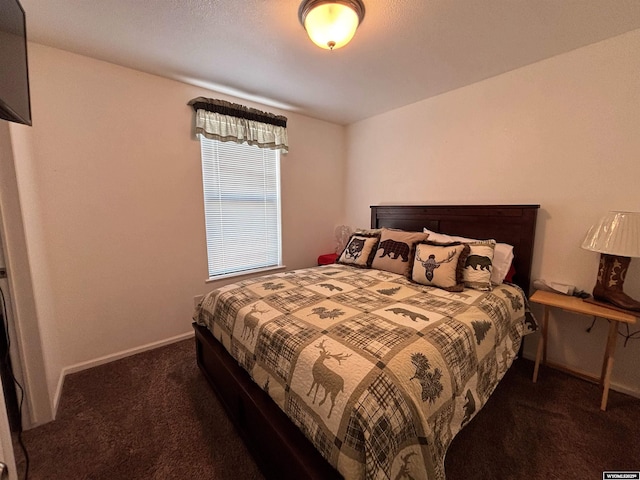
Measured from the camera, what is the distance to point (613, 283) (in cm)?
174

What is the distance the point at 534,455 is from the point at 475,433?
268 millimetres

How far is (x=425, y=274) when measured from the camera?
2.02 meters

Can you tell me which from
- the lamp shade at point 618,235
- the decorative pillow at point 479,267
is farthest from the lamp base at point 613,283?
the decorative pillow at point 479,267

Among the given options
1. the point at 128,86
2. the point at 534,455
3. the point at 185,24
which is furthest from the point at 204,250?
the point at 534,455

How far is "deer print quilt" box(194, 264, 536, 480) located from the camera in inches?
36.5

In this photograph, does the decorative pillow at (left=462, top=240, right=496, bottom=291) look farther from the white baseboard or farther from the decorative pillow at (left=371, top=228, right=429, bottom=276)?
the white baseboard

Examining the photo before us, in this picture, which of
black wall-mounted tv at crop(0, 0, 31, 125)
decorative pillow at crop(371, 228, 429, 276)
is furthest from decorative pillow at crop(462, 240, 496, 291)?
black wall-mounted tv at crop(0, 0, 31, 125)

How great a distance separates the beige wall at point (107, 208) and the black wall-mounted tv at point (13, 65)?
1.65ft

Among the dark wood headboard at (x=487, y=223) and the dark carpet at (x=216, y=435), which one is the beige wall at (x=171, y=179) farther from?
the dark carpet at (x=216, y=435)

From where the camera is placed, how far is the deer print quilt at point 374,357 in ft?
3.04

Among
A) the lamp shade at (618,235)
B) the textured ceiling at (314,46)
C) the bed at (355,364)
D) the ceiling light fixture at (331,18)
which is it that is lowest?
the bed at (355,364)

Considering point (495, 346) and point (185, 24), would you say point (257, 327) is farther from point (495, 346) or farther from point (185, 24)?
point (185, 24)

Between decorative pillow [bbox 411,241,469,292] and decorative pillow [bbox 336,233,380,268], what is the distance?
514mm

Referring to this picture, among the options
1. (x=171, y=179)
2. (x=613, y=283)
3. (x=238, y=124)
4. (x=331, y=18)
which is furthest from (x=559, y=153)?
(x=171, y=179)
